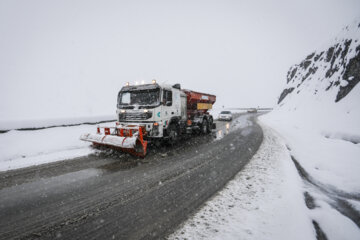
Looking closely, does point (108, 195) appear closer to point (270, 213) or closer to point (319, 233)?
point (270, 213)

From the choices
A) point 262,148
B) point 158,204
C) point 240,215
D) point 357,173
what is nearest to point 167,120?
point 262,148

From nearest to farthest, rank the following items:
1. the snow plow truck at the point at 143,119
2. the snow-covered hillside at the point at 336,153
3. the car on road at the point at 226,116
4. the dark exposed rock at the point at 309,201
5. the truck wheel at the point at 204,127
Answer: the snow-covered hillside at the point at 336,153, the dark exposed rock at the point at 309,201, the snow plow truck at the point at 143,119, the truck wheel at the point at 204,127, the car on road at the point at 226,116

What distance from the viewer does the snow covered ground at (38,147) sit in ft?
21.5

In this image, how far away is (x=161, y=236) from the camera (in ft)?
8.96

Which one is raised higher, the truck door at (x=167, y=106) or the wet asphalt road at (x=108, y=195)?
the truck door at (x=167, y=106)

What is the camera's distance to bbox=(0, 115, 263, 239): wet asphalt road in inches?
115

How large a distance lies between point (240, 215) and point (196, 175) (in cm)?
206

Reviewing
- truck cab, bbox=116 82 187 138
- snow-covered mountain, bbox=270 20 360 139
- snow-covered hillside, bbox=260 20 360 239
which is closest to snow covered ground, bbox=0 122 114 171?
truck cab, bbox=116 82 187 138

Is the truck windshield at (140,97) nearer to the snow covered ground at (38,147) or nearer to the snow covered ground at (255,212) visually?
the snow covered ground at (38,147)

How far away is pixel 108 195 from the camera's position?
4.02 meters

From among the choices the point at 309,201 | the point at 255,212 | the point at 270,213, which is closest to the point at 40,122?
the point at 255,212

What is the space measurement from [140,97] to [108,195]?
5.08 m

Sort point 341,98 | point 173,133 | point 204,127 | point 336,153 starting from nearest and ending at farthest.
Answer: point 336,153, point 173,133, point 204,127, point 341,98

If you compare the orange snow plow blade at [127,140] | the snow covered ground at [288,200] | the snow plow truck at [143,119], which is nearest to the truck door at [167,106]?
the snow plow truck at [143,119]
